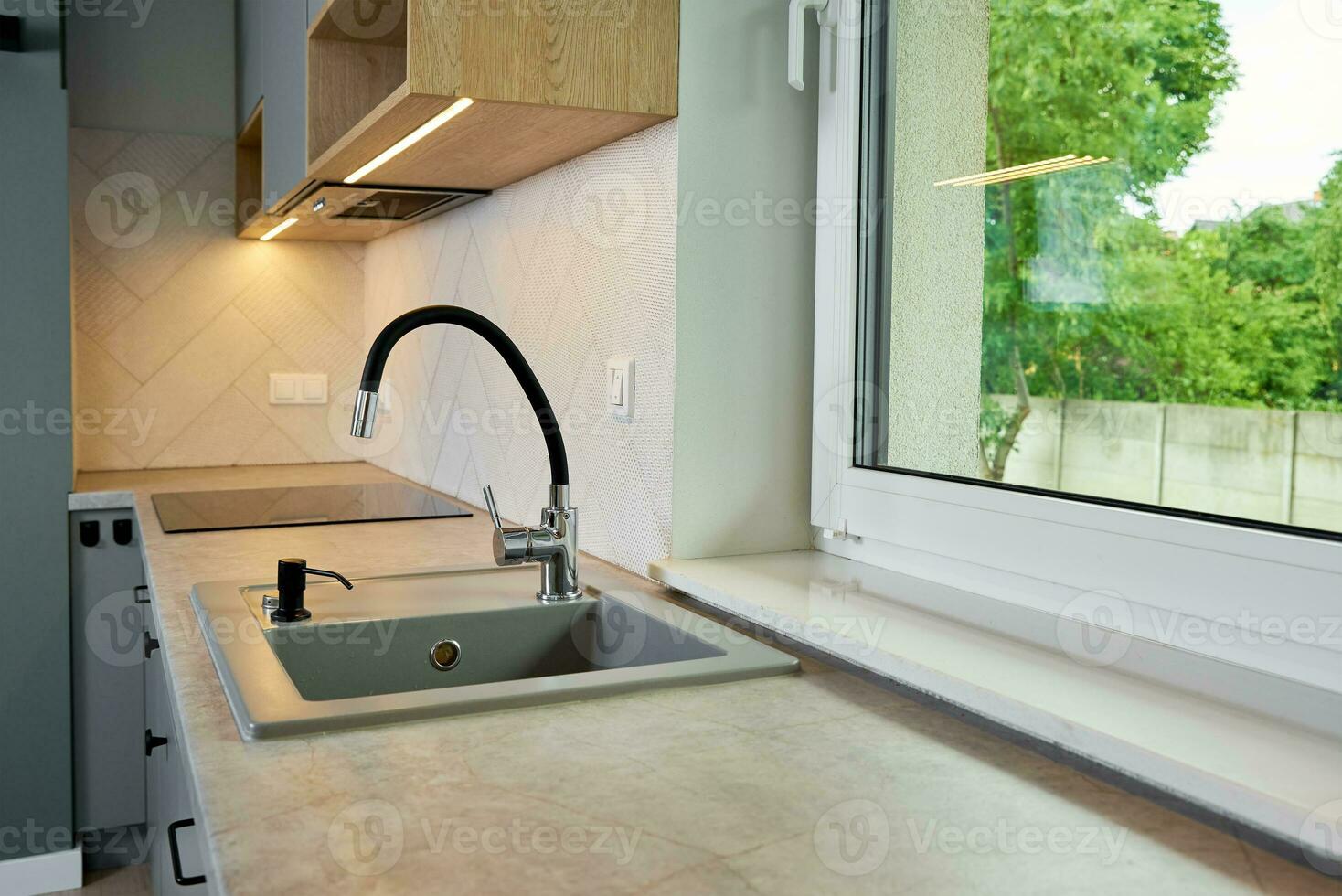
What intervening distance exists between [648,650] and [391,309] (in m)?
1.81

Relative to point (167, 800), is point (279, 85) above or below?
above

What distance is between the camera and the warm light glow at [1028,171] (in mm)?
1104

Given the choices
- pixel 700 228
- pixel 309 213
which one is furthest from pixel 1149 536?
pixel 309 213

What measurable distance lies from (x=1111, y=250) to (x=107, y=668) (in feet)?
7.61

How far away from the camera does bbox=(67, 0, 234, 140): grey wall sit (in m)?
2.85

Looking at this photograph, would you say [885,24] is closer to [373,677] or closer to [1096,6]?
[1096,6]

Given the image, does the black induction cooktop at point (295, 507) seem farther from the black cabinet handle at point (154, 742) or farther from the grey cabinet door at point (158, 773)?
the black cabinet handle at point (154, 742)

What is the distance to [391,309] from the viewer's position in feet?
9.48

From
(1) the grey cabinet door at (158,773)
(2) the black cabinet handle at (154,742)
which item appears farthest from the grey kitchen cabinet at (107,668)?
(2) the black cabinet handle at (154,742)

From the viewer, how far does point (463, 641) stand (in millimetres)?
1378

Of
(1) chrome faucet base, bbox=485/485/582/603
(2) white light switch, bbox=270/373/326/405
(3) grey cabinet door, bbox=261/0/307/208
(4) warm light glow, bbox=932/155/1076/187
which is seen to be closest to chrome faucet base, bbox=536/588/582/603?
(1) chrome faucet base, bbox=485/485/582/603

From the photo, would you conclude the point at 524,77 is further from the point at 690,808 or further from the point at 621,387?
the point at 690,808

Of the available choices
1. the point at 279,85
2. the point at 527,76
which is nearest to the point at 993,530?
the point at 527,76

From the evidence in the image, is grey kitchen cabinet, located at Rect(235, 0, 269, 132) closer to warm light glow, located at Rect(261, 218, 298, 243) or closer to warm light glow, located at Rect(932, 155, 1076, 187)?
warm light glow, located at Rect(261, 218, 298, 243)
